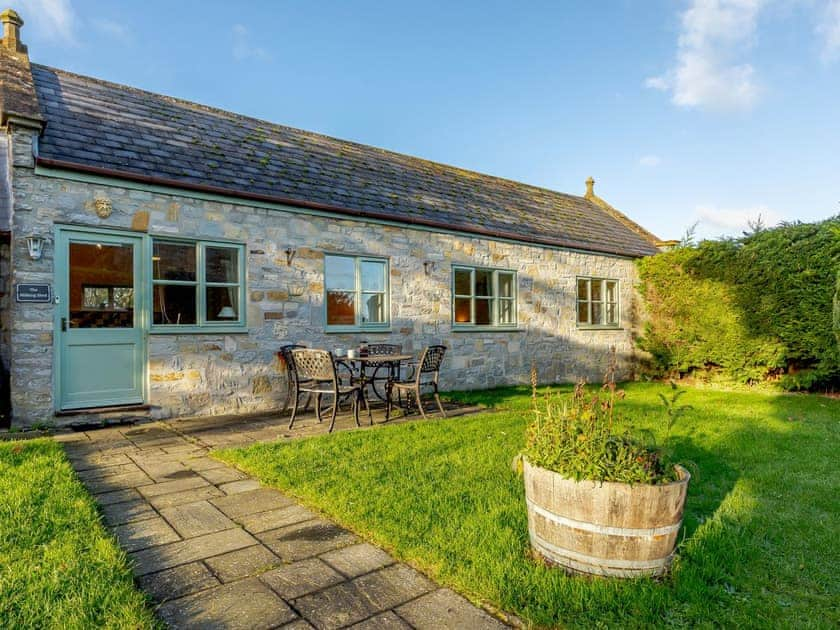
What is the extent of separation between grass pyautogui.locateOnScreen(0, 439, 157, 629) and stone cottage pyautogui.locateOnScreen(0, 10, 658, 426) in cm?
271

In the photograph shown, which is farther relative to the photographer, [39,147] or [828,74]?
[828,74]

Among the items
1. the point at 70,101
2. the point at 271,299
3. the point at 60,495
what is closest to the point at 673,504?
the point at 60,495

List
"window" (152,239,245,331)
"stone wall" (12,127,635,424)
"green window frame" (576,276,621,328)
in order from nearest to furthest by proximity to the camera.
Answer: "stone wall" (12,127,635,424), "window" (152,239,245,331), "green window frame" (576,276,621,328)

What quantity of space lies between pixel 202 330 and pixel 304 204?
2351 mm

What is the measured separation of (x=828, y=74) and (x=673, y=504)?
28.7 feet

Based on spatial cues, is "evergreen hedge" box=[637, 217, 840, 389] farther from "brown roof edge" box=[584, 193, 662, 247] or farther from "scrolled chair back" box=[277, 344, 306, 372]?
"scrolled chair back" box=[277, 344, 306, 372]

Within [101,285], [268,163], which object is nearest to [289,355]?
[101,285]

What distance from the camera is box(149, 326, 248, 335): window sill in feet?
20.7

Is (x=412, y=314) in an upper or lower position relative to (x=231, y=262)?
lower

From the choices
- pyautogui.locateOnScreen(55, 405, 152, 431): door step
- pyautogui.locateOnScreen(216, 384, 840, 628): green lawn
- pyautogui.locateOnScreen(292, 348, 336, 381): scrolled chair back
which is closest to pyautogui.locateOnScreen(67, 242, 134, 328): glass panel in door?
pyautogui.locateOnScreen(55, 405, 152, 431): door step

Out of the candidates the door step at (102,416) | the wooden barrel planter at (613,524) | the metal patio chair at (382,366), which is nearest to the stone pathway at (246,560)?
the wooden barrel planter at (613,524)

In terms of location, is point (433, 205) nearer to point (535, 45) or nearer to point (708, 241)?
point (535, 45)

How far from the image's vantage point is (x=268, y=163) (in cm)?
800

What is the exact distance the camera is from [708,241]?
34.1ft
